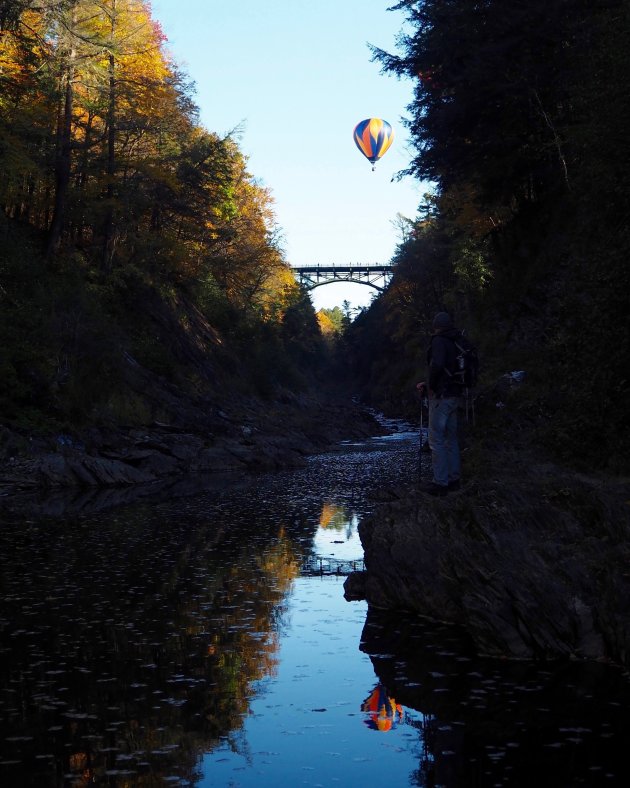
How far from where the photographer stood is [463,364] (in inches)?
433

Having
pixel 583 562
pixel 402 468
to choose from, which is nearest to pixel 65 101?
pixel 402 468

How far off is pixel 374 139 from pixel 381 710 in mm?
58579

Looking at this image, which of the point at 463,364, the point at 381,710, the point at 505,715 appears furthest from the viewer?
the point at 463,364

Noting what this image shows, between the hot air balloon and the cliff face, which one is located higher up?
the hot air balloon

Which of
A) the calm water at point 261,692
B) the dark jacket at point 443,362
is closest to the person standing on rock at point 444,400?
the dark jacket at point 443,362

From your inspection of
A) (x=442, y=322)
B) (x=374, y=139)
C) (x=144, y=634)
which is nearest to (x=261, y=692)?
(x=144, y=634)

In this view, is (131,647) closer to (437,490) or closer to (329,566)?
(329,566)

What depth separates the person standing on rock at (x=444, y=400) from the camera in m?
11.1

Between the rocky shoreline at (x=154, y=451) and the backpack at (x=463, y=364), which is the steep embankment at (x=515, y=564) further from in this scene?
the rocky shoreline at (x=154, y=451)

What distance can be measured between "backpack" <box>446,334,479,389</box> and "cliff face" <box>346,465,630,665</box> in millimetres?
1919

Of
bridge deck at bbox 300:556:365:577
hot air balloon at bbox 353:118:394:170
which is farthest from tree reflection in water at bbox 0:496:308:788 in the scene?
hot air balloon at bbox 353:118:394:170

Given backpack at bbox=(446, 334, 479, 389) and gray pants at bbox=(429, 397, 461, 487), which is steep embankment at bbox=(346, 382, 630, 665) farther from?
backpack at bbox=(446, 334, 479, 389)

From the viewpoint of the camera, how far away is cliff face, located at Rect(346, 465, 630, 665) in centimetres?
688

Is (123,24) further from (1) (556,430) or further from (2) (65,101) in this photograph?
(1) (556,430)
